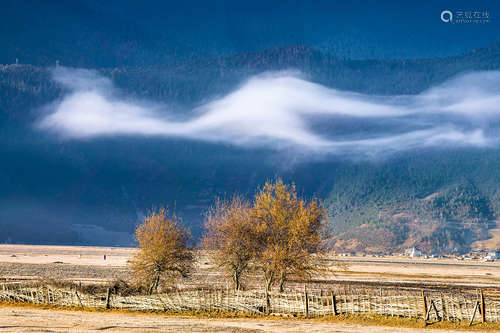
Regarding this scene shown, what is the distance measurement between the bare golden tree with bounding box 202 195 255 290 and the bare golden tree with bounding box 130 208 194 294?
3.13 metres

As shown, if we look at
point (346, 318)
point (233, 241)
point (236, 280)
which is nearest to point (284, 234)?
point (233, 241)

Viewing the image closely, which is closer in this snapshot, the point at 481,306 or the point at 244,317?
the point at 481,306

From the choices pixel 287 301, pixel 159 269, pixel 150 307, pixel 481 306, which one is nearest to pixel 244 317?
pixel 287 301

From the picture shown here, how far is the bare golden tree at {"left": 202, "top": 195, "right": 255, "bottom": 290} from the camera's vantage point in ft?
190

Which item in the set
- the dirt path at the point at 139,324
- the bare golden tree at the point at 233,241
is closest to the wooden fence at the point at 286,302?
the dirt path at the point at 139,324

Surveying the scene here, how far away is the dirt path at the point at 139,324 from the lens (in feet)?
122

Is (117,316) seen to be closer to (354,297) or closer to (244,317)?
(244,317)

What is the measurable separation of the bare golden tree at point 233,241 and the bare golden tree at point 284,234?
1.05 meters

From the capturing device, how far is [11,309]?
4622 centimetres

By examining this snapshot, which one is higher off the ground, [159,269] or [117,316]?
[159,269]

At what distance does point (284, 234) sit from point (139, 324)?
67.3 ft

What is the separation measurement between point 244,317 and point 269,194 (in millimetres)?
16436

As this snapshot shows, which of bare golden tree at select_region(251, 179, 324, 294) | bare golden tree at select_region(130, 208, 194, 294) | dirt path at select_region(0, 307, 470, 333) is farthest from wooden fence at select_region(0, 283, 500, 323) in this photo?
bare golden tree at select_region(251, 179, 324, 294)

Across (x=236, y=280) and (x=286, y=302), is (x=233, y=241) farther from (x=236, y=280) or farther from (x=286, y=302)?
(x=286, y=302)
